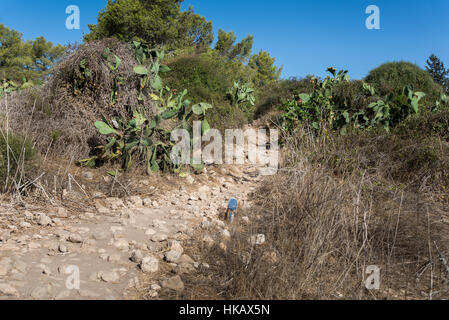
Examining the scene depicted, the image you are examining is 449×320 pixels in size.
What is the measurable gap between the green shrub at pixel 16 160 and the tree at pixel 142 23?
13.3 m

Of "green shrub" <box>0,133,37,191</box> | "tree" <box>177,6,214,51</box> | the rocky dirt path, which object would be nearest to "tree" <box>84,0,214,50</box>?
"tree" <box>177,6,214,51</box>

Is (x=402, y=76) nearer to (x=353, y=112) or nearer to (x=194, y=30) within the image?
(x=353, y=112)

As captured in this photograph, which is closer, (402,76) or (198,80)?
(198,80)

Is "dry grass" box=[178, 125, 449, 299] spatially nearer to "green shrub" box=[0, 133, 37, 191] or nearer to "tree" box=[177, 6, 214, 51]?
"green shrub" box=[0, 133, 37, 191]

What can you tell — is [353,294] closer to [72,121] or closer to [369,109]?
[72,121]

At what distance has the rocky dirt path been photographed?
2.09 meters

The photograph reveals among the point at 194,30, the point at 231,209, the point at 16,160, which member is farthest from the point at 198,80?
the point at 194,30

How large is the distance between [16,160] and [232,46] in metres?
26.2

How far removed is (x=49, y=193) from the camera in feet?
11.3

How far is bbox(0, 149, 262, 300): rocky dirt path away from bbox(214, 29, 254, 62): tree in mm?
24151

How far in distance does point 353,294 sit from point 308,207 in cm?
85

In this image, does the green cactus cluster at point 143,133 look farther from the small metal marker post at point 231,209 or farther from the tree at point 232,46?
the tree at point 232,46

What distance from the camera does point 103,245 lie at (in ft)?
8.77

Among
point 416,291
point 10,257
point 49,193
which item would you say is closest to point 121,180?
point 49,193
